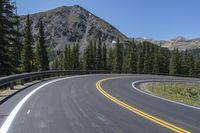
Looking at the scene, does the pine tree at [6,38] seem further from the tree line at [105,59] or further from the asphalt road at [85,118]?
the asphalt road at [85,118]

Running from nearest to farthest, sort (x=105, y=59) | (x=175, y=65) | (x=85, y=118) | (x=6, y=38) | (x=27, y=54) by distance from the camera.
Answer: (x=85, y=118), (x=6, y=38), (x=27, y=54), (x=175, y=65), (x=105, y=59)

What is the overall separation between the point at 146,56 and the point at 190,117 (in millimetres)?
107023

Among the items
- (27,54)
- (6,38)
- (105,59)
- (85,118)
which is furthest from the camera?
(105,59)

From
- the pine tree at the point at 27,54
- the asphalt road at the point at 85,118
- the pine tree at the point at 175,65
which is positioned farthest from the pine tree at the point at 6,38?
the pine tree at the point at 175,65

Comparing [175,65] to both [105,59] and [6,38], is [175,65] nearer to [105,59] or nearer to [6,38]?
[105,59]

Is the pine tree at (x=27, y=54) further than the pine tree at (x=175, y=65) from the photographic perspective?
No

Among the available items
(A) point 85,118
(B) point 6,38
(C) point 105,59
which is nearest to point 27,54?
(B) point 6,38

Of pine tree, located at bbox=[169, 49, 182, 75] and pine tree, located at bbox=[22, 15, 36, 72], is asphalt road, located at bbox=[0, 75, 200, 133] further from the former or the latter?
pine tree, located at bbox=[169, 49, 182, 75]

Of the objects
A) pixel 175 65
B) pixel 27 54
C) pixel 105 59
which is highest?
pixel 27 54

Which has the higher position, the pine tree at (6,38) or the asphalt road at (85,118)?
the pine tree at (6,38)

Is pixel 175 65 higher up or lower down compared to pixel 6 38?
lower down

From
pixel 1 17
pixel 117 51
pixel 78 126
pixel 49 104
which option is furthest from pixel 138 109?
pixel 117 51

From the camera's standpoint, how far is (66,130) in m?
9.93

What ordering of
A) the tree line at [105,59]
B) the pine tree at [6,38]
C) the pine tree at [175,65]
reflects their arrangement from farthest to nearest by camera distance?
the pine tree at [175,65]
the tree line at [105,59]
the pine tree at [6,38]
